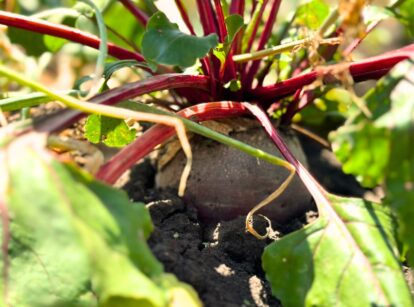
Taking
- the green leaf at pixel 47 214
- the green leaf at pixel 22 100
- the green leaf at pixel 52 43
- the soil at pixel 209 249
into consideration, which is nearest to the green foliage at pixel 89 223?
the green leaf at pixel 47 214

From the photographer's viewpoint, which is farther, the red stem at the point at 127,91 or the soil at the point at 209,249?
the soil at the point at 209,249

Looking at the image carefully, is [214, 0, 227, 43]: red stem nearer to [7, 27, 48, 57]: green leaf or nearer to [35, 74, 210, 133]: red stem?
[35, 74, 210, 133]: red stem

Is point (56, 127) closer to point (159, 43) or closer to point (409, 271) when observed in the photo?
point (159, 43)

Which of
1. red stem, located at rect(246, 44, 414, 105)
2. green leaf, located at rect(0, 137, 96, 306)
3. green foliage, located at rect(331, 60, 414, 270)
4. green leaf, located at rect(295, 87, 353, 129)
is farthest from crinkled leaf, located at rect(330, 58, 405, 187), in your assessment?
green leaf, located at rect(295, 87, 353, 129)

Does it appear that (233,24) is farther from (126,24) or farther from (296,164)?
(126,24)

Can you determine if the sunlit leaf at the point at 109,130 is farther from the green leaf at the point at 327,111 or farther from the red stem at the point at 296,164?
the green leaf at the point at 327,111

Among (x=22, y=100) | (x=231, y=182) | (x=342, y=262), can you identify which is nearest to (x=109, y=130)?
(x=22, y=100)
